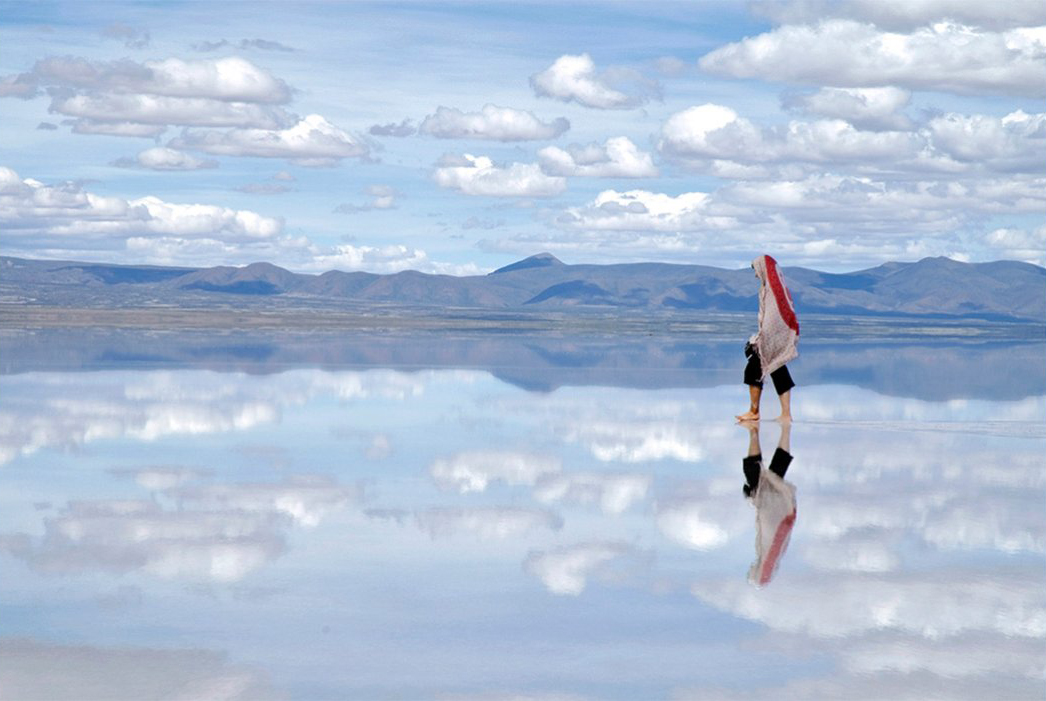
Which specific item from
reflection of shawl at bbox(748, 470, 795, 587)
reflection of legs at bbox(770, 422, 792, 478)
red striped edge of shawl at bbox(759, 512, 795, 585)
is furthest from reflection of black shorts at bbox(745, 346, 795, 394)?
red striped edge of shawl at bbox(759, 512, 795, 585)

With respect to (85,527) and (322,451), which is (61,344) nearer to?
(322,451)

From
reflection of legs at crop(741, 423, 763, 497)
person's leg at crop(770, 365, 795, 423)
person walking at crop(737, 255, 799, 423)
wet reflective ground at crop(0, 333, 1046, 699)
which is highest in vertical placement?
person walking at crop(737, 255, 799, 423)

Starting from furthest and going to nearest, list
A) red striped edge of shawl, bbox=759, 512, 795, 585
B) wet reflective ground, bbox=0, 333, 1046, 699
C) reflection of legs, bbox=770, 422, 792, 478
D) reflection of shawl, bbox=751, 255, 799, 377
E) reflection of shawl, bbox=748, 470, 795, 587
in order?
reflection of shawl, bbox=751, 255, 799, 377 < reflection of legs, bbox=770, 422, 792, 478 < reflection of shawl, bbox=748, 470, 795, 587 < red striped edge of shawl, bbox=759, 512, 795, 585 < wet reflective ground, bbox=0, 333, 1046, 699

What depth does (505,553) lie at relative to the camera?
9.10m

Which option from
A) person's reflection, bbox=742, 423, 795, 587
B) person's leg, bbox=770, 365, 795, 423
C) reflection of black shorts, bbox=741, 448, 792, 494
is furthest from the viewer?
person's leg, bbox=770, 365, 795, 423

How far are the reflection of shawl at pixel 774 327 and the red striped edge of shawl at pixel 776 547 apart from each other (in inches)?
278

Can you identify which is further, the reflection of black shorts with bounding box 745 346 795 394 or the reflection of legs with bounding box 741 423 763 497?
the reflection of black shorts with bounding box 745 346 795 394

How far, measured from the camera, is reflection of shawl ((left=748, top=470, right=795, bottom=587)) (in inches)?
340

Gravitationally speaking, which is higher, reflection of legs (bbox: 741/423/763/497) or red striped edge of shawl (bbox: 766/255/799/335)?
red striped edge of shawl (bbox: 766/255/799/335)

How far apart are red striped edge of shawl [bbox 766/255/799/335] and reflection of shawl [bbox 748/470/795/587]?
16.0 ft

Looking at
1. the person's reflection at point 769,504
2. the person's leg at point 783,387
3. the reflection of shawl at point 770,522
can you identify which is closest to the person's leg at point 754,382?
the person's leg at point 783,387

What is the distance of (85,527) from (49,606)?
7.95ft

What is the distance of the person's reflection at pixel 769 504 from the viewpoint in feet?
28.9

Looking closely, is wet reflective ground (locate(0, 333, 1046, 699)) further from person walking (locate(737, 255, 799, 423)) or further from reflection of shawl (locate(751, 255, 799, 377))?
reflection of shawl (locate(751, 255, 799, 377))
